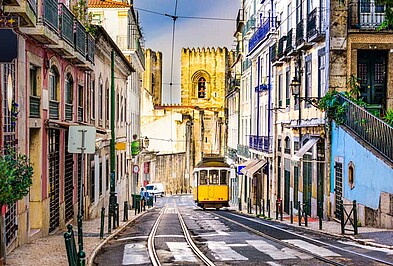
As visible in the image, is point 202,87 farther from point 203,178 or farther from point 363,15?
point 363,15

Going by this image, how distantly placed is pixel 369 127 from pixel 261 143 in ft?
65.8

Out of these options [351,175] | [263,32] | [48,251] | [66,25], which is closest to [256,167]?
[263,32]

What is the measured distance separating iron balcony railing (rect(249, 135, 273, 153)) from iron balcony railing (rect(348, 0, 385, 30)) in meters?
14.1

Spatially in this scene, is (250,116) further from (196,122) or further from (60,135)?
(196,122)

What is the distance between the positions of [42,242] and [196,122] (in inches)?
2609

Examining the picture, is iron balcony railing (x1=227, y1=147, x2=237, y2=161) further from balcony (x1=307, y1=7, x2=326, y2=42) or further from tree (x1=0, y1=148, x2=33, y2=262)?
tree (x1=0, y1=148, x2=33, y2=262)

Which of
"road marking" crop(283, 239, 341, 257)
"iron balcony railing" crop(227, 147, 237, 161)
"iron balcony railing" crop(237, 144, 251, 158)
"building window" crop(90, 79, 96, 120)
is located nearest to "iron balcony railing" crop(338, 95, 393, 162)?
"road marking" crop(283, 239, 341, 257)

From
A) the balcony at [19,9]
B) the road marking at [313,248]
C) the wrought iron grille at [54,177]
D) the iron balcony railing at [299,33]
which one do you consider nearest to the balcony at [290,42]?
the iron balcony railing at [299,33]

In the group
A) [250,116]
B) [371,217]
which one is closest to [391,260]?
[371,217]

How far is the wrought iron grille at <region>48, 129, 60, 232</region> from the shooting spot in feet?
60.7

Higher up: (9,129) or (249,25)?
(249,25)

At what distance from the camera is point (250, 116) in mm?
47812

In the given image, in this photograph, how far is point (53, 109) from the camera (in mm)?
19016

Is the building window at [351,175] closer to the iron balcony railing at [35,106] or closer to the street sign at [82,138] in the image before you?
the iron balcony railing at [35,106]
